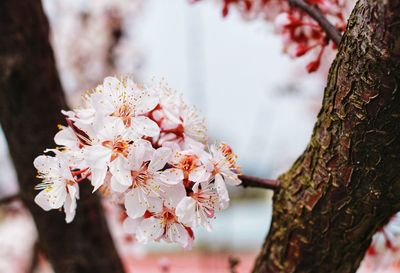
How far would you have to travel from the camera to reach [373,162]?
0.73 m

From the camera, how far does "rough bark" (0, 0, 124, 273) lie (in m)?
1.05

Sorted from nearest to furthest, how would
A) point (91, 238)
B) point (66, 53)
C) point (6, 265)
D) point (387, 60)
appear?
point (387, 60) < point (91, 238) < point (6, 265) < point (66, 53)

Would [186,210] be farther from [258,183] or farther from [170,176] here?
[258,183]

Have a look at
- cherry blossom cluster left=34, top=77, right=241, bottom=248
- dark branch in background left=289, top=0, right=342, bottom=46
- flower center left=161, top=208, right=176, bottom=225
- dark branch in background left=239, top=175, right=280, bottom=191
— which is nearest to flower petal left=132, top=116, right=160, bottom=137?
cherry blossom cluster left=34, top=77, right=241, bottom=248

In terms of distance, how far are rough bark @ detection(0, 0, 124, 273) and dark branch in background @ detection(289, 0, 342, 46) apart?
0.50 meters

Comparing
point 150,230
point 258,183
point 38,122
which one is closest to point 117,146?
point 150,230

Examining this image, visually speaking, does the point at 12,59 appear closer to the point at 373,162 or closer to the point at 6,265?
the point at 373,162

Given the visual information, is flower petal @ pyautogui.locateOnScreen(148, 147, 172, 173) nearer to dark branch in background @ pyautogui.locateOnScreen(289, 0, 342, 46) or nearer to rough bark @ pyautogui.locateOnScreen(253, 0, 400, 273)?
rough bark @ pyautogui.locateOnScreen(253, 0, 400, 273)

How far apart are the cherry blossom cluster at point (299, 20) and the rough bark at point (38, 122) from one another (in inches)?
15.3

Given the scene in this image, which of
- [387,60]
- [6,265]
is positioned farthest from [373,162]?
[6,265]

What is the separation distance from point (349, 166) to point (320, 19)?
0.32m

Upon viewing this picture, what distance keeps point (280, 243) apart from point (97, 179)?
343 mm

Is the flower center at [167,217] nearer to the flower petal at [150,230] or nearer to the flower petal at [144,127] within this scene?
the flower petal at [150,230]

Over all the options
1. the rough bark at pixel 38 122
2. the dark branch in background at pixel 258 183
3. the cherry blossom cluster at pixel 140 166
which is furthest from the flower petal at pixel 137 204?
the rough bark at pixel 38 122
